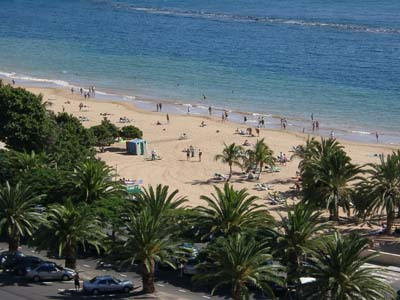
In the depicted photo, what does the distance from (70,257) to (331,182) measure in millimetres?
15409

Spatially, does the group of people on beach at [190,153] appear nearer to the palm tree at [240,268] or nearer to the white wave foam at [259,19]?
the palm tree at [240,268]

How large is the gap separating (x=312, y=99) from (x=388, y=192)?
45.0 metres

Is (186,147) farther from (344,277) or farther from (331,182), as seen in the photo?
(344,277)

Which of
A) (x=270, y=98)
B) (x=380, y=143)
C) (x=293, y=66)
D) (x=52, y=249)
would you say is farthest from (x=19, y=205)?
(x=293, y=66)

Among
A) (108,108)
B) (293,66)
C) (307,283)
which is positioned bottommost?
(307,283)

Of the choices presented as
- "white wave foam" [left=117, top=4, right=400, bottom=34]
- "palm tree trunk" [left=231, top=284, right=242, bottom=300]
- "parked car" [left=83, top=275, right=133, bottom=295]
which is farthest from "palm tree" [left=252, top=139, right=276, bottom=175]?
"white wave foam" [left=117, top=4, right=400, bottom=34]

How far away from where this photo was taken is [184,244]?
35.6m

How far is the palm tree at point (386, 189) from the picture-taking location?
42688 millimetres

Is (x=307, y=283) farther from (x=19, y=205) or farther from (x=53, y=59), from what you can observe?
(x=53, y=59)

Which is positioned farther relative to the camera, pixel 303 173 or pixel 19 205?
pixel 303 173

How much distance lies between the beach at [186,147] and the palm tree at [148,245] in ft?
52.9

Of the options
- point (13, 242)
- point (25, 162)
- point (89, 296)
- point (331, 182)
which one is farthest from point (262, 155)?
point (89, 296)

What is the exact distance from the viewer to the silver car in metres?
34.8

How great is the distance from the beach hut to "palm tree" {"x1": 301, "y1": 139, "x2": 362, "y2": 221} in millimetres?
19345
